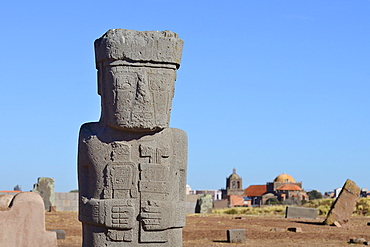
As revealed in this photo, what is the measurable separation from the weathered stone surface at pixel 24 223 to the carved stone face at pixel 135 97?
134 centimetres

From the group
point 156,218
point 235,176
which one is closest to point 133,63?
point 156,218

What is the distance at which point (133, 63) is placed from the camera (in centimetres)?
762

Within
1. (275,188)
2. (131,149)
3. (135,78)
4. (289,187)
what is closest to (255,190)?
(275,188)

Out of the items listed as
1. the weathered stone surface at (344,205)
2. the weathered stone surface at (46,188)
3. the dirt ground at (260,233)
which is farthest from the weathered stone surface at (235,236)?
the weathered stone surface at (46,188)

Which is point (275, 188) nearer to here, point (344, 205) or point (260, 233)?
point (344, 205)

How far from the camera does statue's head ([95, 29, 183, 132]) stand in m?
7.56

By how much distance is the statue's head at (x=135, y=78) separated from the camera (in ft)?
24.8

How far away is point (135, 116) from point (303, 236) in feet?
32.5

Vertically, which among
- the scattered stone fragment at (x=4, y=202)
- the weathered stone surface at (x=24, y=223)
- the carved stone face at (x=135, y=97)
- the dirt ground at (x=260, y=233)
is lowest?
the dirt ground at (x=260, y=233)

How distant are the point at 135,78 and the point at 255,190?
9197 cm

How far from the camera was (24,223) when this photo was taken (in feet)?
23.3

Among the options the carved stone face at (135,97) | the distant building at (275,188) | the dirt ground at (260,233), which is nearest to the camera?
the carved stone face at (135,97)

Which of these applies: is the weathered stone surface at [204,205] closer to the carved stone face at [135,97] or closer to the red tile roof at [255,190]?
the carved stone face at [135,97]

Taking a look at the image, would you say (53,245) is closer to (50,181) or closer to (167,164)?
(167,164)
